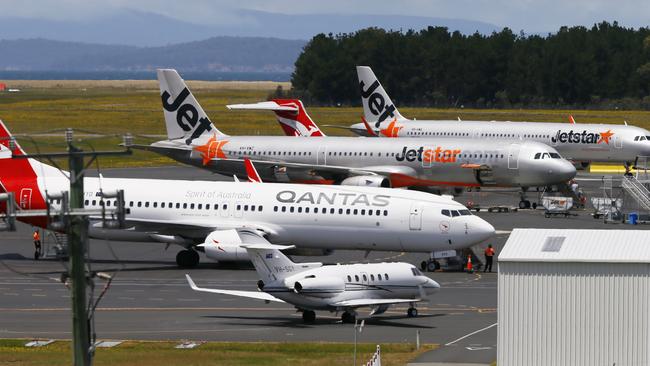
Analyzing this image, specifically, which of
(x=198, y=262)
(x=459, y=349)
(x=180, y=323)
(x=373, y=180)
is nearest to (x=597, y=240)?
(x=459, y=349)

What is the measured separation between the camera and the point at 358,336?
54.7 metres

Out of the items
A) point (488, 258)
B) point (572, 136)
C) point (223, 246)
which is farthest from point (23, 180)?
point (572, 136)

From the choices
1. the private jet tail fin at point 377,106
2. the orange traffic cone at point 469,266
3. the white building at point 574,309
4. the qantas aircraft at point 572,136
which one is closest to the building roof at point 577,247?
the white building at point 574,309

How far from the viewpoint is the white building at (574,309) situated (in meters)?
44.2

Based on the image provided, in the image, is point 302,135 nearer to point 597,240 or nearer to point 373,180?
point 373,180

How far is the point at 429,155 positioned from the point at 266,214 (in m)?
28.5

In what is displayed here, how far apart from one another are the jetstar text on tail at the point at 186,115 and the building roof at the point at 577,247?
180 feet

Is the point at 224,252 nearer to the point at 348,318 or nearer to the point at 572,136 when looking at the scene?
the point at 348,318

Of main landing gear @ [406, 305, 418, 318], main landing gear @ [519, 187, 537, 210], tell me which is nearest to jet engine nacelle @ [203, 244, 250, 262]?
main landing gear @ [406, 305, 418, 318]

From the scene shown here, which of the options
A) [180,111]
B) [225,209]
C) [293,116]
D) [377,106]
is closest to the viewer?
[225,209]

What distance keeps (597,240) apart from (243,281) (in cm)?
2534

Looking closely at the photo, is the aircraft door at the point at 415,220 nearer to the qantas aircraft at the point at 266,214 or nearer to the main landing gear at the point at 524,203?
the qantas aircraft at the point at 266,214

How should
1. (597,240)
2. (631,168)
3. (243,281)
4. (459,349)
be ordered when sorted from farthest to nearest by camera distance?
(631,168)
(243,281)
(459,349)
(597,240)

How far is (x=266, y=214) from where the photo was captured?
73.1 metres
